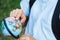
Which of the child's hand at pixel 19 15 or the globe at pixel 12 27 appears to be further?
the child's hand at pixel 19 15

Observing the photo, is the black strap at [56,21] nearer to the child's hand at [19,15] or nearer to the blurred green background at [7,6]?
the child's hand at [19,15]

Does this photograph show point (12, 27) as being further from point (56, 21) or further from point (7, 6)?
point (7, 6)

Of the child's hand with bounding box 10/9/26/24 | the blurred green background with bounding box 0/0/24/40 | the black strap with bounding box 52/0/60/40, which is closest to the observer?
the black strap with bounding box 52/0/60/40

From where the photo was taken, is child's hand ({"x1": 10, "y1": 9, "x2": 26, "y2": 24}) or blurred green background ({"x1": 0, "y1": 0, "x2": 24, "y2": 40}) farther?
blurred green background ({"x1": 0, "y1": 0, "x2": 24, "y2": 40})

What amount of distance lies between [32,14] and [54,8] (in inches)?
6.3

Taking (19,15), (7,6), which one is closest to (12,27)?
(19,15)

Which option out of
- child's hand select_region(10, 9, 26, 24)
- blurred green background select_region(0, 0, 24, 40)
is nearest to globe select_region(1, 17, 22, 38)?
child's hand select_region(10, 9, 26, 24)

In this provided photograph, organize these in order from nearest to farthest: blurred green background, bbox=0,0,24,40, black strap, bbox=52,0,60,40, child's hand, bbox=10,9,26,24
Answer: black strap, bbox=52,0,60,40 → child's hand, bbox=10,9,26,24 → blurred green background, bbox=0,0,24,40

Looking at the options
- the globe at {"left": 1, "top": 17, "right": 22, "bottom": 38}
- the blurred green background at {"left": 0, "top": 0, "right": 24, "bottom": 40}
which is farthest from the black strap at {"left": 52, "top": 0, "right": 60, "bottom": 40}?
the blurred green background at {"left": 0, "top": 0, "right": 24, "bottom": 40}

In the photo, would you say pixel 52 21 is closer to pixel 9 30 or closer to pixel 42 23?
pixel 42 23

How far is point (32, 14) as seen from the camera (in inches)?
62.7

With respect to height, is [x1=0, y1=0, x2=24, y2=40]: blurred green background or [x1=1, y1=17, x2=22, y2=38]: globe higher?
[x1=1, y1=17, x2=22, y2=38]: globe

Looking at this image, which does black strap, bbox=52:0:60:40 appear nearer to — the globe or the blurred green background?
the globe

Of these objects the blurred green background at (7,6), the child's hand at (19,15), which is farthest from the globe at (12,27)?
the blurred green background at (7,6)
